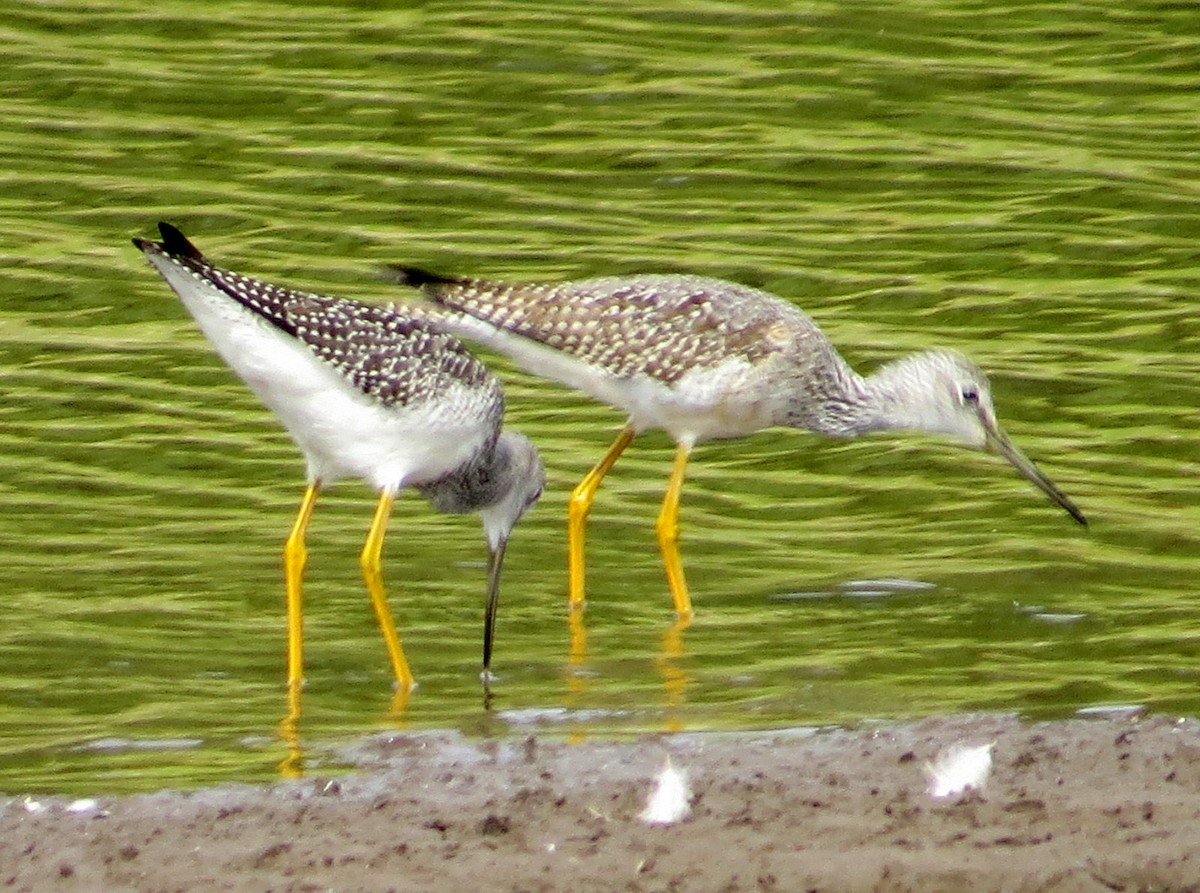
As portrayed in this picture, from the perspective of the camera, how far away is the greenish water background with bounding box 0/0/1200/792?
8.45 meters

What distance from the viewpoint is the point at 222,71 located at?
49.6 ft

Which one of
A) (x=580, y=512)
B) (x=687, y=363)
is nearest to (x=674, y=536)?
(x=580, y=512)

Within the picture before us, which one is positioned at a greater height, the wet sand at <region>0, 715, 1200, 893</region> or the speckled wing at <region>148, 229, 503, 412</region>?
the speckled wing at <region>148, 229, 503, 412</region>

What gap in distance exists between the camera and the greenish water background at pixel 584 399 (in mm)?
8445

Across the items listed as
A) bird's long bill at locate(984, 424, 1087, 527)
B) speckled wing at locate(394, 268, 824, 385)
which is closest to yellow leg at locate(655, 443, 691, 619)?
speckled wing at locate(394, 268, 824, 385)

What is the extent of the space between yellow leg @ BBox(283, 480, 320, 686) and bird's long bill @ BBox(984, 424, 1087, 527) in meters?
2.83

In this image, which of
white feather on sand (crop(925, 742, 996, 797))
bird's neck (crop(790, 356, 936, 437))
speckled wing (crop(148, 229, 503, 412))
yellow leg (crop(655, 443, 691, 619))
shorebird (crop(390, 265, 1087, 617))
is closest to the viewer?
white feather on sand (crop(925, 742, 996, 797))

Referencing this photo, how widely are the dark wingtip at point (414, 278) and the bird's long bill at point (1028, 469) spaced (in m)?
2.27

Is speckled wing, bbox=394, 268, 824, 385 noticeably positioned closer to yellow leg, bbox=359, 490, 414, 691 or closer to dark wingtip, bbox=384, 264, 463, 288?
dark wingtip, bbox=384, 264, 463, 288

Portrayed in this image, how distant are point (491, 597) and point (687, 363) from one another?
5.81 feet

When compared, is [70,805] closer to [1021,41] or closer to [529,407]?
[529,407]

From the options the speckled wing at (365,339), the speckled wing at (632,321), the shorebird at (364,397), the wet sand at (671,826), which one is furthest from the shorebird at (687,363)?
the wet sand at (671,826)

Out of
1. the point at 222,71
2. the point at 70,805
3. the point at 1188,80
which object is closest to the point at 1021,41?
the point at 1188,80

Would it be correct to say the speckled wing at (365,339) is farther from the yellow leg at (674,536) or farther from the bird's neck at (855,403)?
the bird's neck at (855,403)
